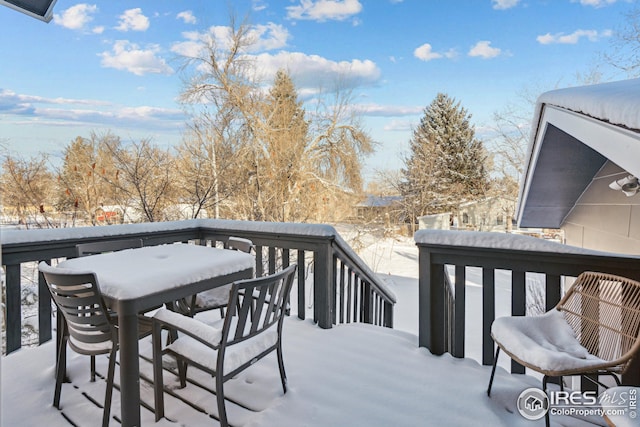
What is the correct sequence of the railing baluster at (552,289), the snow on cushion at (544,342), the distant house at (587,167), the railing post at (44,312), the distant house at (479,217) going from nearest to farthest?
1. the snow on cushion at (544,342)
2. the distant house at (587,167)
3. the railing baluster at (552,289)
4. the railing post at (44,312)
5. the distant house at (479,217)

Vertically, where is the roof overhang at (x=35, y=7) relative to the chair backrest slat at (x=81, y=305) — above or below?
above

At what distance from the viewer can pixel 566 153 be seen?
3814mm

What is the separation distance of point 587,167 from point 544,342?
2.97 m

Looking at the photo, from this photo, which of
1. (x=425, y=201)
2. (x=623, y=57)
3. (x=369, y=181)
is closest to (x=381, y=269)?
(x=369, y=181)

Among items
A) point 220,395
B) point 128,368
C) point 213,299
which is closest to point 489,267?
point 220,395

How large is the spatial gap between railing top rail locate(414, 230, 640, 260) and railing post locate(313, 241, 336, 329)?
0.84 meters

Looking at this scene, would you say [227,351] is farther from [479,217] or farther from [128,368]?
[479,217]

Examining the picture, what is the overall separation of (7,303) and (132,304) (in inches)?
61.1

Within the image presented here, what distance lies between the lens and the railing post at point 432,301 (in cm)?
260

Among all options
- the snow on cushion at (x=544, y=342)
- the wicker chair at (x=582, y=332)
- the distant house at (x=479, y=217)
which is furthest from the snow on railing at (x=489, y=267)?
the distant house at (x=479, y=217)

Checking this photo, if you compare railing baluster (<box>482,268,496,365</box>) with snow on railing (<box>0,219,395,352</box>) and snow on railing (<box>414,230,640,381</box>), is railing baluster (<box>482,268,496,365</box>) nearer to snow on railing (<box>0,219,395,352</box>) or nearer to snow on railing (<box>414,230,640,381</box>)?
snow on railing (<box>414,230,640,381</box>)

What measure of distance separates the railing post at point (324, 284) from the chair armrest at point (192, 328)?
1470 millimetres

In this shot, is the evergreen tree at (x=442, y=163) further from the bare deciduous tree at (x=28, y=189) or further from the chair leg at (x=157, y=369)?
the chair leg at (x=157, y=369)

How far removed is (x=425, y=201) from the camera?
666 inches
